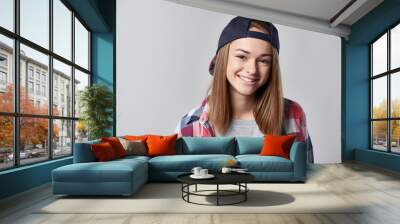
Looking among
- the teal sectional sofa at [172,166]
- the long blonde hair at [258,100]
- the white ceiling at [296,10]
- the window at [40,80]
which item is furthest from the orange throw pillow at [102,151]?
the white ceiling at [296,10]

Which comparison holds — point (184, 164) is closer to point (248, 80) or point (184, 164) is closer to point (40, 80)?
point (248, 80)

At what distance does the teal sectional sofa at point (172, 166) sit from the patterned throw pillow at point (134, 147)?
32cm

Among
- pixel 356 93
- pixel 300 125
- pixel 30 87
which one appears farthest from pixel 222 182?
pixel 356 93

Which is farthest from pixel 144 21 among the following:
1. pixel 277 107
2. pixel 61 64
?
pixel 277 107

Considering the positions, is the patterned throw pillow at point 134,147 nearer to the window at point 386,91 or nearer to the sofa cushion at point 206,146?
the sofa cushion at point 206,146

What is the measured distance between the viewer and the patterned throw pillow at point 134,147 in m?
6.37

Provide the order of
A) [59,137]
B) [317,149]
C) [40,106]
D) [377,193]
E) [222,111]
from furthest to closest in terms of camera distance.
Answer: [317,149], [222,111], [59,137], [40,106], [377,193]

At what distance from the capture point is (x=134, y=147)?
639cm

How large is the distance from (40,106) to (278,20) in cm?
470

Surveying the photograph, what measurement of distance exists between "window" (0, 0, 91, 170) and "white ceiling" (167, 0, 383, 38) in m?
2.38

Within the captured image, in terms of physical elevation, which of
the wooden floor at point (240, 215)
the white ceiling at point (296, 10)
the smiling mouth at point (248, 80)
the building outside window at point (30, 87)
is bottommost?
the wooden floor at point (240, 215)

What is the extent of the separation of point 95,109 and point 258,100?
10.4 ft

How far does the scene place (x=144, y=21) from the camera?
306 inches

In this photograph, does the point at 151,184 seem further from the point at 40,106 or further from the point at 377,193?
the point at 377,193
